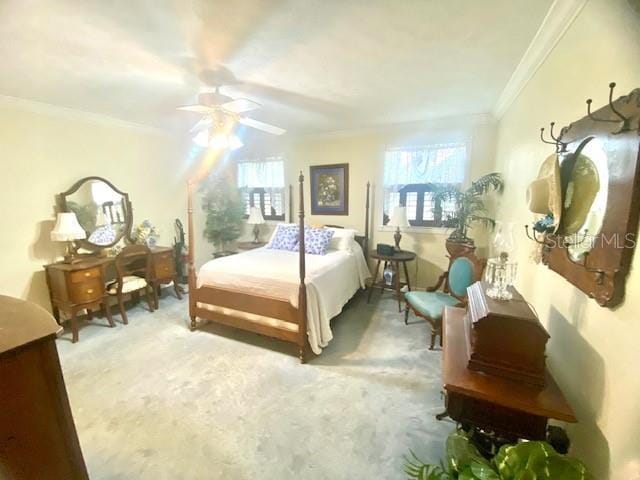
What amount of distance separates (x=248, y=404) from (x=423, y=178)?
324 cm

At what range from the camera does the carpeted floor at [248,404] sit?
1549 millimetres

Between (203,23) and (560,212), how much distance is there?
198 cm

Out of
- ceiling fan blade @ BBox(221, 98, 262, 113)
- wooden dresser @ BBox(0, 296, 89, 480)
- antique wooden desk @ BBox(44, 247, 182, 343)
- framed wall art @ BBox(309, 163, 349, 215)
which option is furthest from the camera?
framed wall art @ BBox(309, 163, 349, 215)

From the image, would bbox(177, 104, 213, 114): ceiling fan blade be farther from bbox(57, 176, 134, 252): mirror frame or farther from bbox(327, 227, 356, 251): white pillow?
bbox(327, 227, 356, 251): white pillow

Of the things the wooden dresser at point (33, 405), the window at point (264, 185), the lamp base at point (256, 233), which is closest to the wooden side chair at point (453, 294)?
the wooden dresser at point (33, 405)

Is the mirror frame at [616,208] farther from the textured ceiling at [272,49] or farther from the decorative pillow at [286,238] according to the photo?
the decorative pillow at [286,238]

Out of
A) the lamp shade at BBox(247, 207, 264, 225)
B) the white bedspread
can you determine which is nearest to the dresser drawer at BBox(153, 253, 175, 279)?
the white bedspread

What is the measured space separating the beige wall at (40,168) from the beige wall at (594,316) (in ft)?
14.2

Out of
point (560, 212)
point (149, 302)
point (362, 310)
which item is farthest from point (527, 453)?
point (149, 302)

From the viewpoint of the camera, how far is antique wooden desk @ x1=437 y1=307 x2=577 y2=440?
1.05m

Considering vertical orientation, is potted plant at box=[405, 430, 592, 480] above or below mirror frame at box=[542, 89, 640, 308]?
below

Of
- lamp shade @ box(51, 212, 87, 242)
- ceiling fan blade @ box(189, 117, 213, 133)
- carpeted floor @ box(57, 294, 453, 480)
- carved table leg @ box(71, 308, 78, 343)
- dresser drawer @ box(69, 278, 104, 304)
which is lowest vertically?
carpeted floor @ box(57, 294, 453, 480)

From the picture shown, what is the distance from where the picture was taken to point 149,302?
354cm

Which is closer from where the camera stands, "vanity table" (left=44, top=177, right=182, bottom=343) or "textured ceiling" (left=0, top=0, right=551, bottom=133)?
"textured ceiling" (left=0, top=0, right=551, bottom=133)
